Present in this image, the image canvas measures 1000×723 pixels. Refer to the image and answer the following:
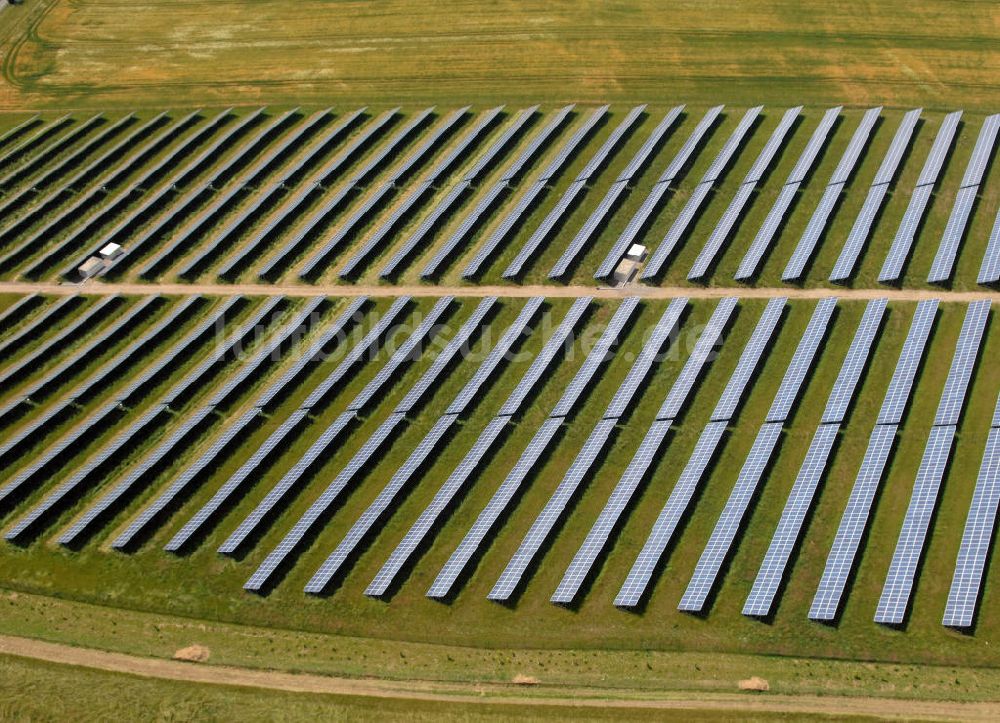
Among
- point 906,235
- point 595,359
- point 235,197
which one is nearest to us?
point 595,359

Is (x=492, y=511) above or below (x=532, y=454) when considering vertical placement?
below

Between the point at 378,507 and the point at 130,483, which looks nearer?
the point at 378,507

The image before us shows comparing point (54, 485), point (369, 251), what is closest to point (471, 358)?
point (369, 251)

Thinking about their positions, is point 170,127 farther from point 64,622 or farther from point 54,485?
point 64,622

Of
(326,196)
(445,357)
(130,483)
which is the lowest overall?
(130,483)

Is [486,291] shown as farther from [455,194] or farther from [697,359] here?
[697,359]

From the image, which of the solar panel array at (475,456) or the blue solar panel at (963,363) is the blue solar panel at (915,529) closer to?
the blue solar panel at (963,363)

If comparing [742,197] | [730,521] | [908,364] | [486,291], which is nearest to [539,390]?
[486,291]
